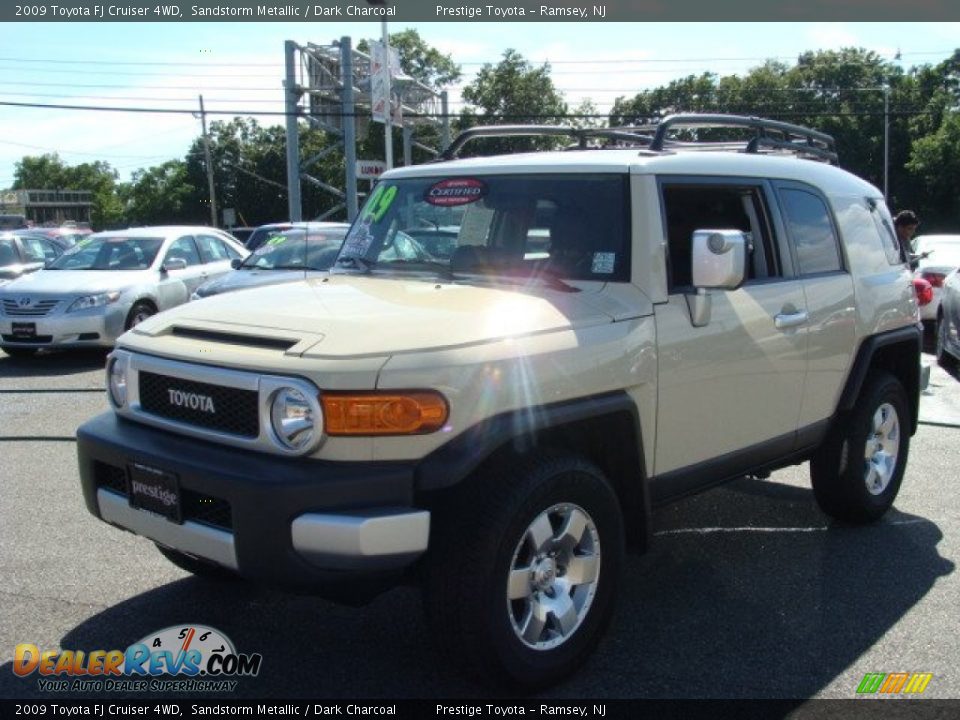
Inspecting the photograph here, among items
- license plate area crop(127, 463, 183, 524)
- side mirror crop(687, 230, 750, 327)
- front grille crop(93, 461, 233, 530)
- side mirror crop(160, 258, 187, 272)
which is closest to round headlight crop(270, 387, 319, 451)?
front grille crop(93, 461, 233, 530)

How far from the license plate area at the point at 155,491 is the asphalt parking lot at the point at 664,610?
737 mm

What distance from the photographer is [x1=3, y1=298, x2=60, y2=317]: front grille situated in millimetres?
11337

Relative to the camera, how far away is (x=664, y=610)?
169 inches

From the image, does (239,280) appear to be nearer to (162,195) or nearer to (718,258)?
(718,258)

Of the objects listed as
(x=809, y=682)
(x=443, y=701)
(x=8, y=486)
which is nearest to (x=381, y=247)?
(x=443, y=701)

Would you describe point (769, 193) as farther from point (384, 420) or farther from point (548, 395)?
point (384, 420)

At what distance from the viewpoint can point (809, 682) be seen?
3.66m

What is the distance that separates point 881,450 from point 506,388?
125 inches

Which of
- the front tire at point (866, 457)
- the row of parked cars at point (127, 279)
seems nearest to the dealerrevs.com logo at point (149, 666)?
the front tire at point (866, 457)

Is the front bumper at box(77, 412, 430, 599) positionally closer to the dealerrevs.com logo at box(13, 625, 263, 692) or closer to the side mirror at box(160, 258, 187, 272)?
the dealerrevs.com logo at box(13, 625, 263, 692)

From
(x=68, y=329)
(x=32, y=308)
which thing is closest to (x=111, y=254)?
(x=32, y=308)

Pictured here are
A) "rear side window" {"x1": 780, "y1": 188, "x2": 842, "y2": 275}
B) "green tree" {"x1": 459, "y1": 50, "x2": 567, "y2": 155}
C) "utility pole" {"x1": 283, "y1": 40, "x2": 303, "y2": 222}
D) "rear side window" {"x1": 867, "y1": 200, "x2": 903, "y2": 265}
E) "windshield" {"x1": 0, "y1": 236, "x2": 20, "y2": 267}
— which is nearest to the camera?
"rear side window" {"x1": 780, "y1": 188, "x2": 842, "y2": 275}

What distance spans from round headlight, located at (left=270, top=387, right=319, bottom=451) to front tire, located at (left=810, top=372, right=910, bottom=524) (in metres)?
3.26

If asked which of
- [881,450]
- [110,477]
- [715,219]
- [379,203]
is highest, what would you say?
[379,203]
